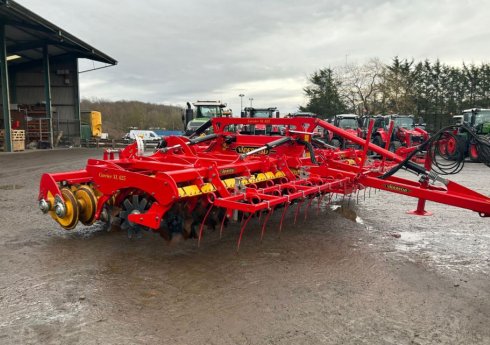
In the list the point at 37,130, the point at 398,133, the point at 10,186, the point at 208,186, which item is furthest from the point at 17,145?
the point at 208,186

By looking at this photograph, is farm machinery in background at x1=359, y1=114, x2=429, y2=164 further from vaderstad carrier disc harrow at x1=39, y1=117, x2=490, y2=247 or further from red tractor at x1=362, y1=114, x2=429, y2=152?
vaderstad carrier disc harrow at x1=39, y1=117, x2=490, y2=247

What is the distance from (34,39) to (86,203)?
1862cm

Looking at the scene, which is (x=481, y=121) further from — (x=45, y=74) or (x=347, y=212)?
(x=45, y=74)

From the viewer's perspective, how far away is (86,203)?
449 centimetres

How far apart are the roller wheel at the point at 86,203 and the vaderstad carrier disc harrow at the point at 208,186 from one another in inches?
0.4

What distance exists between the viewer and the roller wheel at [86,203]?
447cm

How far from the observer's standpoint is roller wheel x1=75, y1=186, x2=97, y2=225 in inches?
176

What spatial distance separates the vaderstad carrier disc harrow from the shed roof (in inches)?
519

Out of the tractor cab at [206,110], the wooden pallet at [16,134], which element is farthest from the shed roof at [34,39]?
the tractor cab at [206,110]

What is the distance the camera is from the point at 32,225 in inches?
207

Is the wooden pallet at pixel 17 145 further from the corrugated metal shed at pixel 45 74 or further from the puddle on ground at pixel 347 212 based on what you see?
the puddle on ground at pixel 347 212

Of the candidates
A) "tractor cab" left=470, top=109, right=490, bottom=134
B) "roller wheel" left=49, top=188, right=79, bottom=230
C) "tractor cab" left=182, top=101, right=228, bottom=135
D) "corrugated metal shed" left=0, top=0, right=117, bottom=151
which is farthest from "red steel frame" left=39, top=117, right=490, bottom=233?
"corrugated metal shed" left=0, top=0, right=117, bottom=151


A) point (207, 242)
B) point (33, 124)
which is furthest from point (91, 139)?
point (207, 242)

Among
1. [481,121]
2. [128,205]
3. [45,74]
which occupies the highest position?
[45,74]
